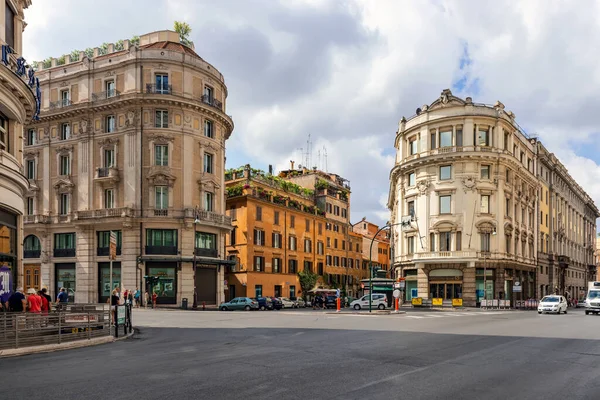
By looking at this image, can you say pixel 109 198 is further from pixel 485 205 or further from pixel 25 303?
pixel 485 205

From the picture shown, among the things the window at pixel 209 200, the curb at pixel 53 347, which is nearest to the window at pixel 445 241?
the window at pixel 209 200

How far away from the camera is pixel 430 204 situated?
59094mm

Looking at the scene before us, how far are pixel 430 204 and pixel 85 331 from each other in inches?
1808

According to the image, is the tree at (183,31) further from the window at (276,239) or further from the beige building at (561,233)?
the beige building at (561,233)

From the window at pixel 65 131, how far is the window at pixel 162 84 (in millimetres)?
10163

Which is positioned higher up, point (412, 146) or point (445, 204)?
point (412, 146)

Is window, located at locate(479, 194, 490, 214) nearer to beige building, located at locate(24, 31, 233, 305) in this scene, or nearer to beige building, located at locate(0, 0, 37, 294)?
beige building, located at locate(24, 31, 233, 305)

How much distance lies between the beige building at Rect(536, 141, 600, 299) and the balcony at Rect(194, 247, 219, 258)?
42.1 m

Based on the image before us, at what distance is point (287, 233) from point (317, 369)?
55.9m

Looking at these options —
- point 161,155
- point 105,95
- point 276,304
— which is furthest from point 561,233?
point 105,95

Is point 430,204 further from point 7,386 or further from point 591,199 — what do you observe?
point 591,199

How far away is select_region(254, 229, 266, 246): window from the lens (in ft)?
203

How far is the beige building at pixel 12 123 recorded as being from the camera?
1934 centimetres

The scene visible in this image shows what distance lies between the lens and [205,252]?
5238 cm
